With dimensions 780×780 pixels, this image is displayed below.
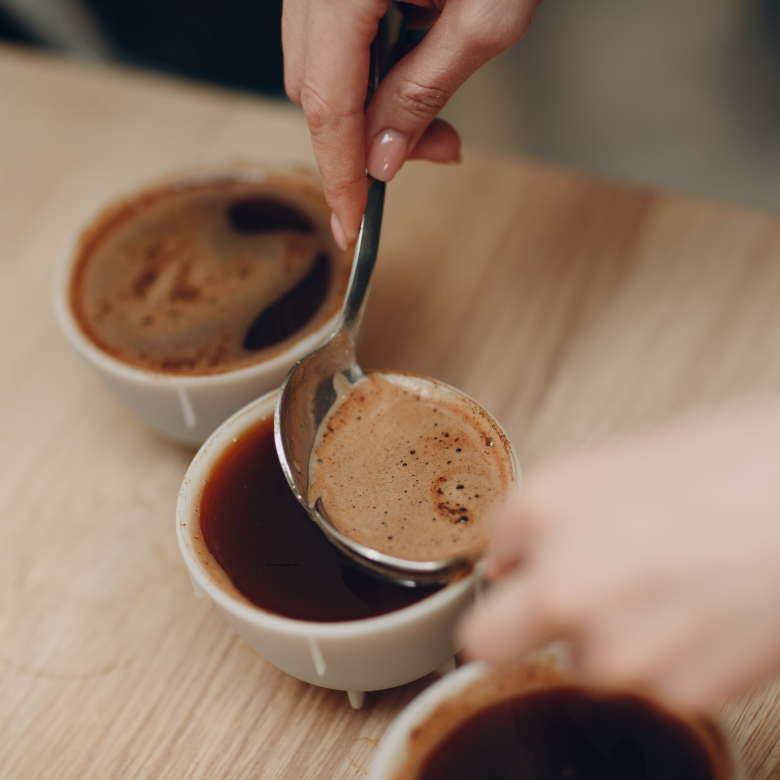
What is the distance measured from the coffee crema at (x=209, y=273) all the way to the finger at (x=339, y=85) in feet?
0.65

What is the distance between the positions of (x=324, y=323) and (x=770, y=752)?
66 cm

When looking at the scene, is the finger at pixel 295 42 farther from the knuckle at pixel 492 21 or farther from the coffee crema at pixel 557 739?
the coffee crema at pixel 557 739

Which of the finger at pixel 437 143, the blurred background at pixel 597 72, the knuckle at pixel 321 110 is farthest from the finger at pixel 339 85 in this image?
the blurred background at pixel 597 72

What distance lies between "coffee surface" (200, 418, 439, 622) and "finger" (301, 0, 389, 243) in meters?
0.29

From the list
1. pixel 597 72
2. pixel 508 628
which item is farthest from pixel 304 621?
pixel 597 72

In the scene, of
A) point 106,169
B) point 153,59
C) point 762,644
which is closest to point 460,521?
point 762,644

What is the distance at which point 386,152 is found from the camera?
0.87 m

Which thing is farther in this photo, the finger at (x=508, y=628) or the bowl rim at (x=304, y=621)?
the bowl rim at (x=304, y=621)

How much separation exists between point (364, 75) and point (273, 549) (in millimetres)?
496

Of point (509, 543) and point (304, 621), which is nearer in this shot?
point (509, 543)

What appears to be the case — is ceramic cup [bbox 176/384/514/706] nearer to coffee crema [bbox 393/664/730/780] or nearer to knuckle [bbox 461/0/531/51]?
coffee crema [bbox 393/664/730/780]

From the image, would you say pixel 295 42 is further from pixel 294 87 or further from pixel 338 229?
pixel 338 229

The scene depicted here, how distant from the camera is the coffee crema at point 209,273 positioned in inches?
40.1

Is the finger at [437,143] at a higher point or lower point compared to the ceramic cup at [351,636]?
higher
